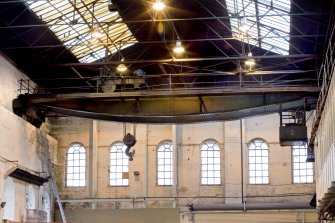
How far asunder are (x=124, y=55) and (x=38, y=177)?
829 centimetres

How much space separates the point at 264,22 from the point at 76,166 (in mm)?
15064

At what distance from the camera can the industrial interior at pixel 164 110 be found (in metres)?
27.0

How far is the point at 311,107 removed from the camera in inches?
1113

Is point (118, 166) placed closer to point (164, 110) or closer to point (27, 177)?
point (27, 177)

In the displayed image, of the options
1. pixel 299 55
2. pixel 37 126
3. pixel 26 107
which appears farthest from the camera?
pixel 37 126

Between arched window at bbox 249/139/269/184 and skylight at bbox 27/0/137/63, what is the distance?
9.93m

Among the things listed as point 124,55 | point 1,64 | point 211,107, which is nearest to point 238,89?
point 211,107

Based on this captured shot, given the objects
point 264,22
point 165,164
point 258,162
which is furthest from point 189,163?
point 264,22

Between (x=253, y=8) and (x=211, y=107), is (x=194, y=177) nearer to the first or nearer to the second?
(x=211, y=107)

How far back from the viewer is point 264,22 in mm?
29156

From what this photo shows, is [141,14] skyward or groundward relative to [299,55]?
skyward

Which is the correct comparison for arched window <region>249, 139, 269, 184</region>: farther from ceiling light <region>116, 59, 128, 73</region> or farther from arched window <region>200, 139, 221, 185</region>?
ceiling light <region>116, 59, 128, 73</region>

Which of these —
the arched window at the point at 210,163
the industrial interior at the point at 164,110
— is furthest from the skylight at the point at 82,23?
the arched window at the point at 210,163

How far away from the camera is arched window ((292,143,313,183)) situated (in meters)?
35.4
